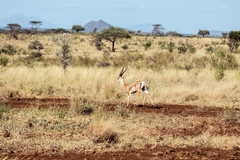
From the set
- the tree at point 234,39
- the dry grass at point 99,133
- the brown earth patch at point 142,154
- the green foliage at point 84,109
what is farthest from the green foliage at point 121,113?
the tree at point 234,39

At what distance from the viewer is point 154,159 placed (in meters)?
6.48

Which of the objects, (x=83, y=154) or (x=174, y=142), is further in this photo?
(x=174, y=142)

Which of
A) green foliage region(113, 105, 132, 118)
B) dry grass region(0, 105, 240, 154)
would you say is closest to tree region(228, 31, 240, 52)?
dry grass region(0, 105, 240, 154)

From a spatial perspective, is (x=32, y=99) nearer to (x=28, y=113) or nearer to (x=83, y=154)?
(x=28, y=113)

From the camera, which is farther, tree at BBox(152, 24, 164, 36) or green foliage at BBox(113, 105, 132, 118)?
tree at BBox(152, 24, 164, 36)

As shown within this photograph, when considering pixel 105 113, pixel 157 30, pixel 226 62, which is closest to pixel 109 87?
pixel 105 113

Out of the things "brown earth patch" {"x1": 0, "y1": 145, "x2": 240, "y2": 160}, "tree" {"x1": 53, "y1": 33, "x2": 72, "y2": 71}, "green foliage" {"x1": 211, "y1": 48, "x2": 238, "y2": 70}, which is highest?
"tree" {"x1": 53, "y1": 33, "x2": 72, "y2": 71}

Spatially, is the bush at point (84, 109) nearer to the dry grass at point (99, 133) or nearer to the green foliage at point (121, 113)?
the dry grass at point (99, 133)

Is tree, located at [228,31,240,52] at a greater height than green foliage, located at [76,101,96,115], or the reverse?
tree, located at [228,31,240,52]

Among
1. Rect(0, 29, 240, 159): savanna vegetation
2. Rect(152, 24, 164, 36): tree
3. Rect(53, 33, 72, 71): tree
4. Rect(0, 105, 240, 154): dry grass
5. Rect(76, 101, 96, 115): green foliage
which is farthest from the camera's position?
Rect(152, 24, 164, 36): tree

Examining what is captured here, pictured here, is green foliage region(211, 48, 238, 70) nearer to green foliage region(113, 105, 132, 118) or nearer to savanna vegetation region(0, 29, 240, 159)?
savanna vegetation region(0, 29, 240, 159)

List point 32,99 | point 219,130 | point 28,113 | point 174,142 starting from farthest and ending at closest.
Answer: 1. point 32,99
2. point 28,113
3. point 219,130
4. point 174,142

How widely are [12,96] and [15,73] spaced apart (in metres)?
2.48

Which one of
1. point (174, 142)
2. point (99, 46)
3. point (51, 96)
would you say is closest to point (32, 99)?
point (51, 96)
